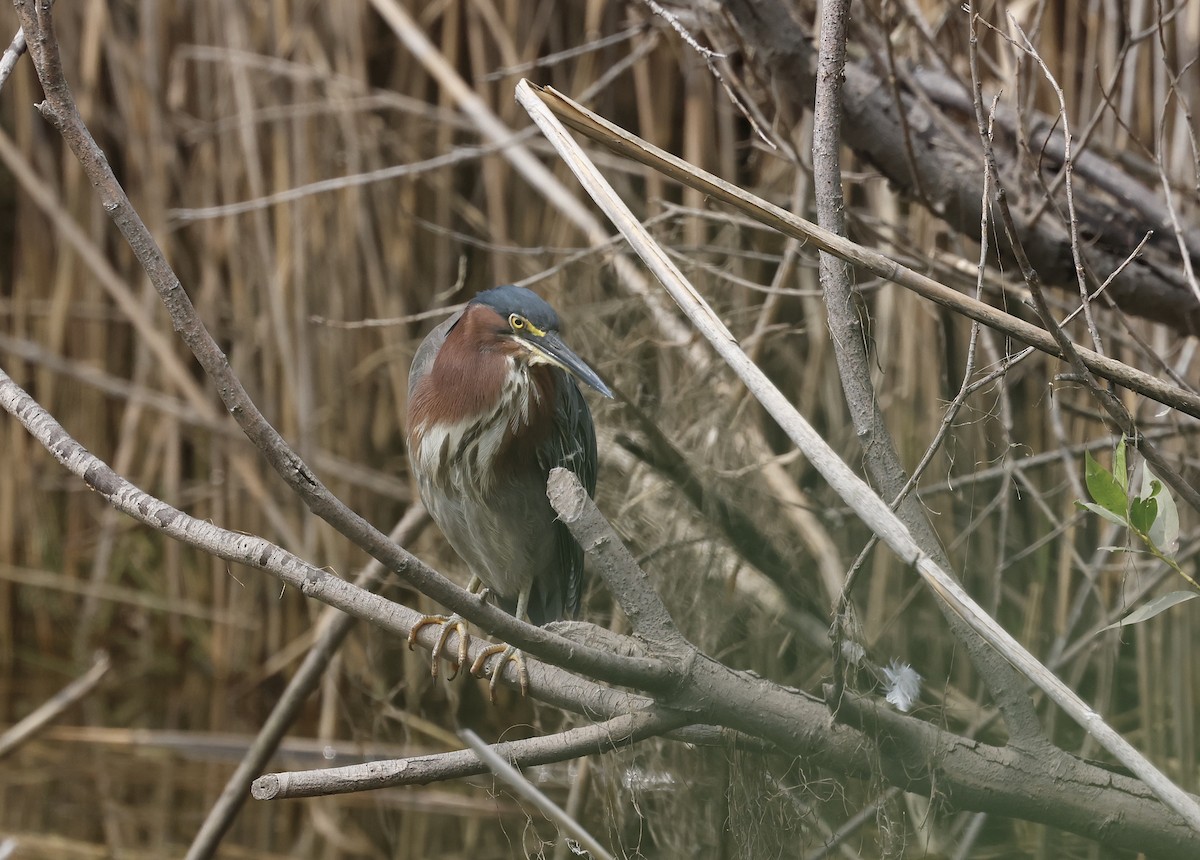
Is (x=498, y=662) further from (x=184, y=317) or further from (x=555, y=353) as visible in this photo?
(x=184, y=317)

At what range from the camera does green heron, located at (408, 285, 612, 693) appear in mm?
2152

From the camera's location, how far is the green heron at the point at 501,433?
2152mm

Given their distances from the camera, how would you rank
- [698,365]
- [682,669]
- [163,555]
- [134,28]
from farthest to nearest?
[163,555] < [134,28] < [698,365] < [682,669]

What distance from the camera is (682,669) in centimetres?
121

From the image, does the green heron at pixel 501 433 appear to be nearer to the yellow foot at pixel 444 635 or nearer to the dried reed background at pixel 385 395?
the dried reed background at pixel 385 395

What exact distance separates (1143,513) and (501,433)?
128 centimetres

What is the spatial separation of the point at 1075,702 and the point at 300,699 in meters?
1.73

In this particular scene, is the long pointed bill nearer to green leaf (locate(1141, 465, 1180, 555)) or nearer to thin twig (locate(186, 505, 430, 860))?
thin twig (locate(186, 505, 430, 860))

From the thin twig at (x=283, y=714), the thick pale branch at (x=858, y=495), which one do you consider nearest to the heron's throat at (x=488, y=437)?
the thin twig at (x=283, y=714)

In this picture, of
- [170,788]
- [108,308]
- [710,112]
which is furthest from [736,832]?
[108,308]

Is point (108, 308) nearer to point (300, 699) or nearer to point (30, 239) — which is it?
point (30, 239)

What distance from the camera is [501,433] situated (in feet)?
7.20

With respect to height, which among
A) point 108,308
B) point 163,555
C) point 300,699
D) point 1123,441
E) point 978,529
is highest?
point 1123,441

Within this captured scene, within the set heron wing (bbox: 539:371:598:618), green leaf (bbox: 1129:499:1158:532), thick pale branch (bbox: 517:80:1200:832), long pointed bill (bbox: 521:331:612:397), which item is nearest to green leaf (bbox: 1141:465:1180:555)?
green leaf (bbox: 1129:499:1158:532)
